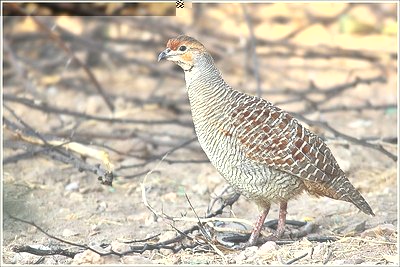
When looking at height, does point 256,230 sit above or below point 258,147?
below

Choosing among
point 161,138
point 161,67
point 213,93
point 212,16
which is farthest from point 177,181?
point 212,16

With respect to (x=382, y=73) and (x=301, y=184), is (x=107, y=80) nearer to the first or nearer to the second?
(x=382, y=73)

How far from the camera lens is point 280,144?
502 centimetres

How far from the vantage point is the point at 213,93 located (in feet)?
17.1

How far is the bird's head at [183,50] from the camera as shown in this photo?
5.23 m

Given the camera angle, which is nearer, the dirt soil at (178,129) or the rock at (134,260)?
the rock at (134,260)

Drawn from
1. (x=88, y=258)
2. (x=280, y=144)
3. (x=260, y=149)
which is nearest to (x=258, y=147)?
(x=260, y=149)

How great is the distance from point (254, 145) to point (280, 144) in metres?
0.16

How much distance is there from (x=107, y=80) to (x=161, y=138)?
6.08 feet

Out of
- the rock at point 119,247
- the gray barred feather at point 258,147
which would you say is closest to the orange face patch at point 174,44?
the gray barred feather at point 258,147

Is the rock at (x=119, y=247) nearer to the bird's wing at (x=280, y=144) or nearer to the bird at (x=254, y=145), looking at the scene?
the bird at (x=254, y=145)

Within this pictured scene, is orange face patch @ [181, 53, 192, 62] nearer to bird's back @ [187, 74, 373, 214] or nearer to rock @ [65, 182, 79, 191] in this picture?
bird's back @ [187, 74, 373, 214]

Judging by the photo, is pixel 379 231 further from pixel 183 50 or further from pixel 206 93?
pixel 183 50

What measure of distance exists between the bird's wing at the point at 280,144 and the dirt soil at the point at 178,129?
43 cm
